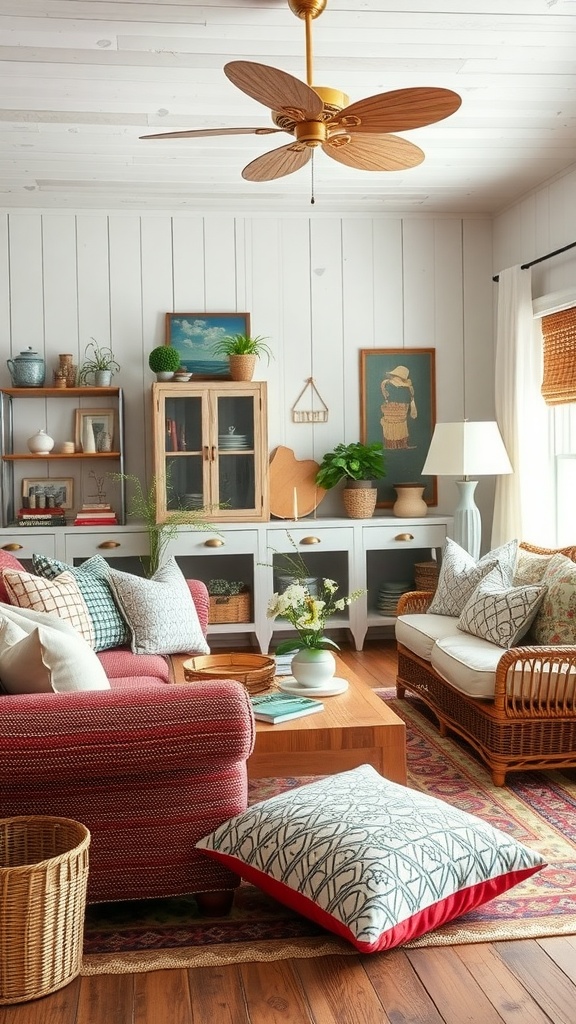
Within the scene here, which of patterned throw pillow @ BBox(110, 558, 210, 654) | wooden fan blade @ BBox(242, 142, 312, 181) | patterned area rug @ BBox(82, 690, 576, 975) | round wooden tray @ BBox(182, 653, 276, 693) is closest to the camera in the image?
patterned area rug @ BBox(82, 690, 576, 975)

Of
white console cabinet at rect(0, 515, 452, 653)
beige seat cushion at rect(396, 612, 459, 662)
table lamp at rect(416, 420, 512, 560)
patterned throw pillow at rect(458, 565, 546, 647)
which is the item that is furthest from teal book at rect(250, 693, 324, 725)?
white console cabinet at rect(0, 515, 452, 653)

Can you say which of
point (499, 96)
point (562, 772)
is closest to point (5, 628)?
point (562, 772)

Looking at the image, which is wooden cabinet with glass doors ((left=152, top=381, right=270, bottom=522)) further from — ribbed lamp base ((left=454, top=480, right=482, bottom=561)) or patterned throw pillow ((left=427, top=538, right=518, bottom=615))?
patterned throw pillow ((left=427, top=538, right=518, bottom=615))

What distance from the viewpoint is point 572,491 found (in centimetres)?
519

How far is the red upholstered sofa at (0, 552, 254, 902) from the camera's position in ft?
7.41

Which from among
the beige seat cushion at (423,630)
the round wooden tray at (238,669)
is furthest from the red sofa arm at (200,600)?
the beige seat cushion at (423,630)

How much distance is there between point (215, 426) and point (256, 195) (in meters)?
1.33

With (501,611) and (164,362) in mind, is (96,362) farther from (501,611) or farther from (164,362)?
(501,611)

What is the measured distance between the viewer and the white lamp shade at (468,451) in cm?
479

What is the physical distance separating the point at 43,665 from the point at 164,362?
10.8 ft

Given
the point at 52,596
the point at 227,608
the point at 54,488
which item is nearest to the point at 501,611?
the point at 52,596

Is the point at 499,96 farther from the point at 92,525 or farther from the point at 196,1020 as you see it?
the point at 196,1020

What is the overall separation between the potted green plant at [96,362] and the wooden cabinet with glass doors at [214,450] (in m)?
0.43

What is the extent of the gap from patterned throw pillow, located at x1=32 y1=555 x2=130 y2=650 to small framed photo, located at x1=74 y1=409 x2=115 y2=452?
189 cm
